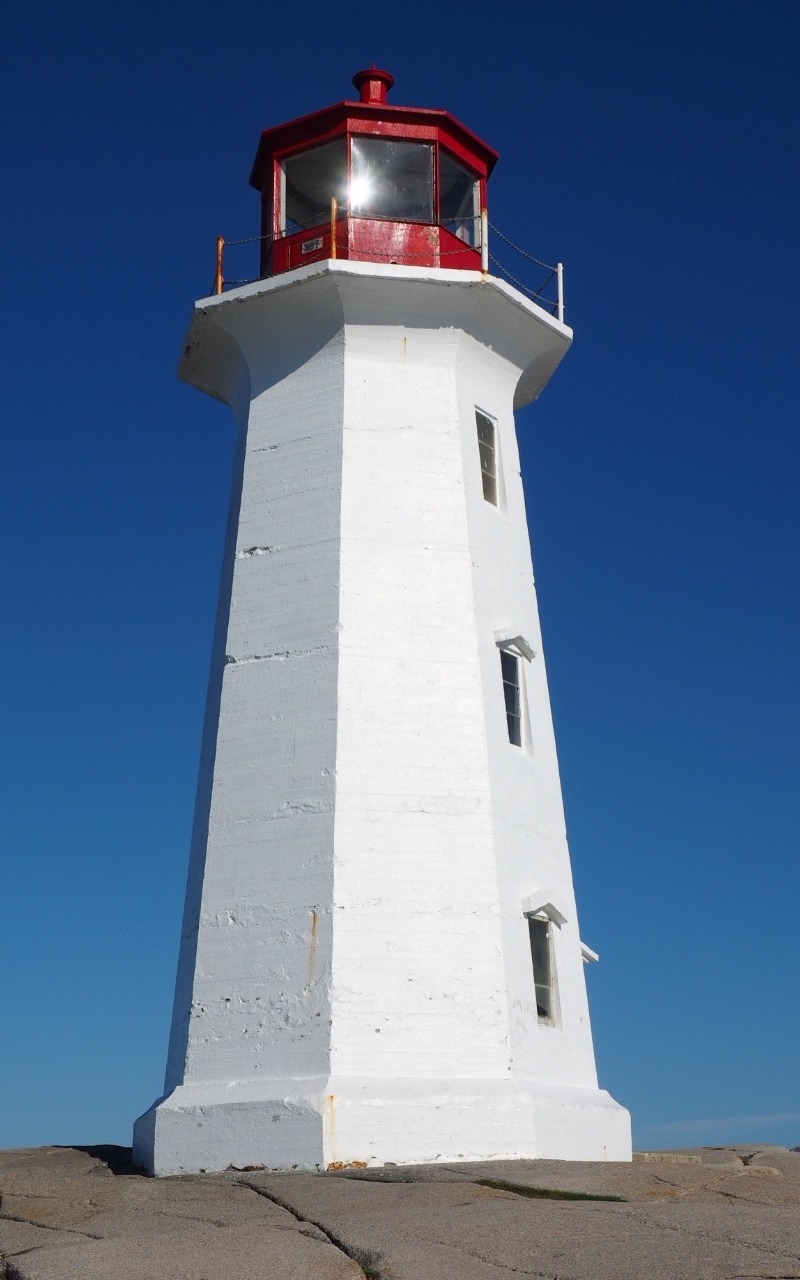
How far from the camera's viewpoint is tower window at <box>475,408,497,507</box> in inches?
601

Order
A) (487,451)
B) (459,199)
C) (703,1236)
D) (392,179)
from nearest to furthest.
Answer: (703,1236) < (487,451) < (392,179) < (459,199)

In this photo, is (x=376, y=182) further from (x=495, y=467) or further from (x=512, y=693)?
(x=512, y=693)

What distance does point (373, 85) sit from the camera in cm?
1600

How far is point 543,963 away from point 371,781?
2.42m

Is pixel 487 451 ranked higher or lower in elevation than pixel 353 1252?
higher

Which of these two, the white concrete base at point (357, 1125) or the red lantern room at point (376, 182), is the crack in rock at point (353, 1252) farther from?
the red lantern room at point (376, 182)

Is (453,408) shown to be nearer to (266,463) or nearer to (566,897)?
(266,463)

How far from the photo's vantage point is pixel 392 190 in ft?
51.6

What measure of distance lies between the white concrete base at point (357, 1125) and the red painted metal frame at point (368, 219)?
27.5ft

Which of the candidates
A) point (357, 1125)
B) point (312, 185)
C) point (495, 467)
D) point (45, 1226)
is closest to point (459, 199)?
point (312, 185)

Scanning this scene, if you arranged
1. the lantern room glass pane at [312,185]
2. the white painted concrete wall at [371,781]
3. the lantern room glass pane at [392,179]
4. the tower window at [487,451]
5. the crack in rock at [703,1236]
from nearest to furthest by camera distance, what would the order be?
the crack in rock at [703,1236] < the white painted concrete wall at [371,781] < the tower window at [487,451] < the lantern room glass pane at [392,179] < the lantern room glass pane at [312,185]

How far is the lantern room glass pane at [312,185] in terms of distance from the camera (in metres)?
16.0

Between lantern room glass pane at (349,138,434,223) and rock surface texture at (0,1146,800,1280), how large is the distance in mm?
9891

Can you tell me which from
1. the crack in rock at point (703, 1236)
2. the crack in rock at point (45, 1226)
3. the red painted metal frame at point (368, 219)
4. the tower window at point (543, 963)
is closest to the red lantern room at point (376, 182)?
the red painted metal frame at point (368, 219)
